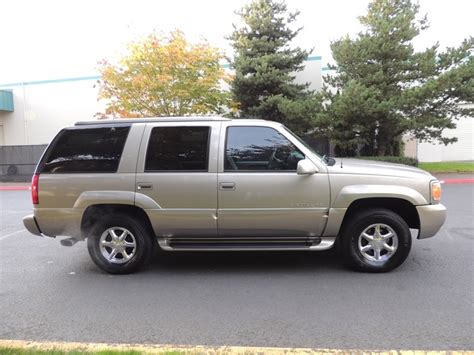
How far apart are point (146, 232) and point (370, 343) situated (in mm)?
A: 2892

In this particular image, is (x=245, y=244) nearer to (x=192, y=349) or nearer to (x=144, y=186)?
(x=144, y=186)

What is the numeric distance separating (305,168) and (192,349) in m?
2.39

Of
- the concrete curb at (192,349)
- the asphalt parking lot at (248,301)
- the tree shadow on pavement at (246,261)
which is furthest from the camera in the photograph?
the tree shadow on pavement at (246,261)

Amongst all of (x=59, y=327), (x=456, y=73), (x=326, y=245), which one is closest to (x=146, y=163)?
(x=59, y=327)

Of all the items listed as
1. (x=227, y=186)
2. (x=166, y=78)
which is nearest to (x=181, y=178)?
(x=227, y=186)

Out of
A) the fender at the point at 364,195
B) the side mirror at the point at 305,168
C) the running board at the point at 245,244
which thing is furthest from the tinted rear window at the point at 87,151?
the fender at the point at 364,195

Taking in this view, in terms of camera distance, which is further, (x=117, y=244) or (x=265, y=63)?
(x=265, y=63)

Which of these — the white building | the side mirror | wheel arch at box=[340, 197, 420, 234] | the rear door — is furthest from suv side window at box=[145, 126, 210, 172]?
the white building

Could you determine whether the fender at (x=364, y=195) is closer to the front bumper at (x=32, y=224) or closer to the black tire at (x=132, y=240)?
the black tire at (x=132, y=240)

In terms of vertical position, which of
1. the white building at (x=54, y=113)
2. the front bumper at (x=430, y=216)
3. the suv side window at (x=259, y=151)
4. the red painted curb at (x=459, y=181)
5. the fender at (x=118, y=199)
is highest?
the white building at (x=54, y=113)

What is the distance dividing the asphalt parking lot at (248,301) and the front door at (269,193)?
0.61 meters

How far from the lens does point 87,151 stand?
5156mm

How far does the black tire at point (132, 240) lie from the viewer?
5.07 meters

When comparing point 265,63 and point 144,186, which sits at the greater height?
point 265,63
